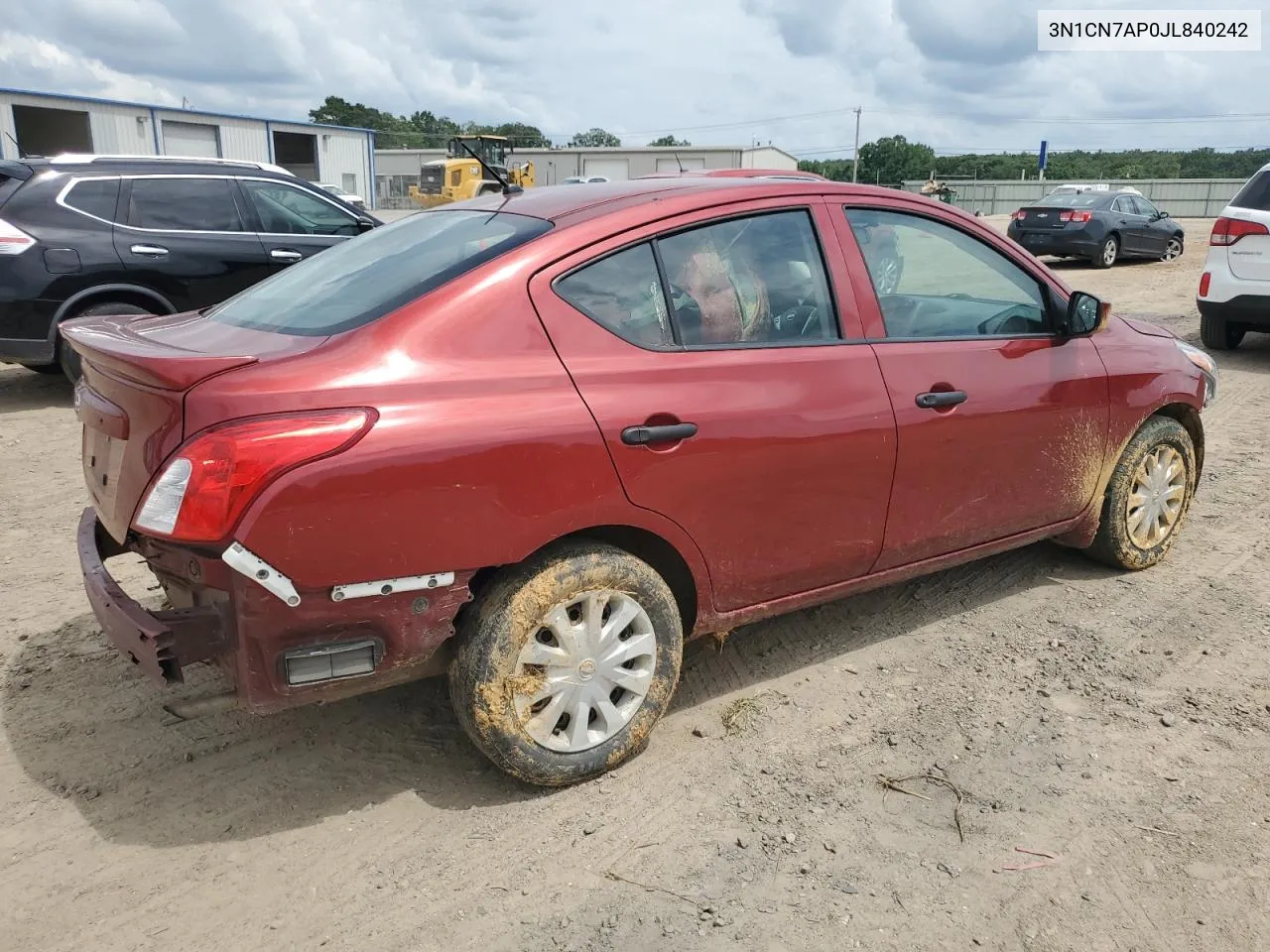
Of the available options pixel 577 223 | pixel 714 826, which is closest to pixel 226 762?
pixel 714 826

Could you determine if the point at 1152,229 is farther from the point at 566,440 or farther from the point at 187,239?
the point at 566,440

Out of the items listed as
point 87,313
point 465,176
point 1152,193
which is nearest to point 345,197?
point 87,313

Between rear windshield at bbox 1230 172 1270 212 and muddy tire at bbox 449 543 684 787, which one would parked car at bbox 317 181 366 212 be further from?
rear windshield at bbox 1230 172 1270 212

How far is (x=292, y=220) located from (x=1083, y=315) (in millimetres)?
6859

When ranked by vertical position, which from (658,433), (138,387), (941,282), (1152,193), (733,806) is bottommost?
(733,806)

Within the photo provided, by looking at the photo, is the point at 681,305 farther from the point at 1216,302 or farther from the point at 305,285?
the point at 1216,302

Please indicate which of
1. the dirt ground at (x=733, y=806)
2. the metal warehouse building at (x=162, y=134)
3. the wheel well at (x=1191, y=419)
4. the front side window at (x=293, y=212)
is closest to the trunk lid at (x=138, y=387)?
the dirt ground at (x=733, y=806)

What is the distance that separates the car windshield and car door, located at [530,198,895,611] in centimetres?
1653

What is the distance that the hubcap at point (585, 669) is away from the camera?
2.82 meters

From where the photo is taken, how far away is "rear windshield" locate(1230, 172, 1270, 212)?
9.16m

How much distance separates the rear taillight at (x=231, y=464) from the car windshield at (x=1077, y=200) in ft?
59.5

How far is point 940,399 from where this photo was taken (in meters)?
3.52

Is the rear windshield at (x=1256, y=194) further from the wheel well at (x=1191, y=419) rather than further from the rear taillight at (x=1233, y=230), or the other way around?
the wheel well at (x=1191, y=419)

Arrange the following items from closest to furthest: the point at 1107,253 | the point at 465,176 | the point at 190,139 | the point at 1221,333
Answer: the point at 1221,333 < the point at 1107,253 < the point at 465,176 < the point at 190,139
